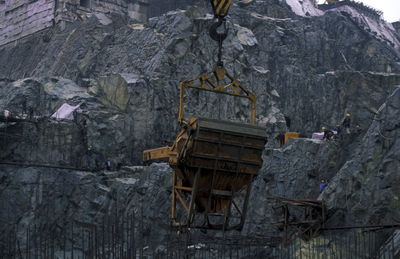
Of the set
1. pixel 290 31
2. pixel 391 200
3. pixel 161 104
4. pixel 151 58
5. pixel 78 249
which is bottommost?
pixel 78 249

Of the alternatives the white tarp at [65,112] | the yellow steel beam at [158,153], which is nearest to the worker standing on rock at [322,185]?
the yellow steel beam at [158,153]

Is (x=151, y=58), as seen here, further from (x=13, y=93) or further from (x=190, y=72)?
(x=13, y=93)

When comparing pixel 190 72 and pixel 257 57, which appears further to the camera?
pixel 257 57

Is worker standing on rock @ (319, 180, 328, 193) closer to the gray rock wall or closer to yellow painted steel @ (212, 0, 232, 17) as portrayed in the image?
yellow painted steel @ (212, 0, 232, 17)

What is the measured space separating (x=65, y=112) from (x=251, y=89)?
1266cm

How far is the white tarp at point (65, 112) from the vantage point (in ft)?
140

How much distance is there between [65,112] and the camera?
141 feet

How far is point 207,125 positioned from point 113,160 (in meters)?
22.2

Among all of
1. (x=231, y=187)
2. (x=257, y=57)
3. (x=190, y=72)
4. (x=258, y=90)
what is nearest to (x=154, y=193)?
(x=190, y=72)

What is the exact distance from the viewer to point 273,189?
37844 millimetres

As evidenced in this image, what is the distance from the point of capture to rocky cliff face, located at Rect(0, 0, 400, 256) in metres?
33.5

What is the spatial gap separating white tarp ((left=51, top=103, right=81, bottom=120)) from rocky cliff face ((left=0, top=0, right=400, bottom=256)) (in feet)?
1.65

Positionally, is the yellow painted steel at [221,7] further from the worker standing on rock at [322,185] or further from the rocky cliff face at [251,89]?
the worker standing on rock at [322,185]

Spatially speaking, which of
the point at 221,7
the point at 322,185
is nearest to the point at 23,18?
the point at 322,185
